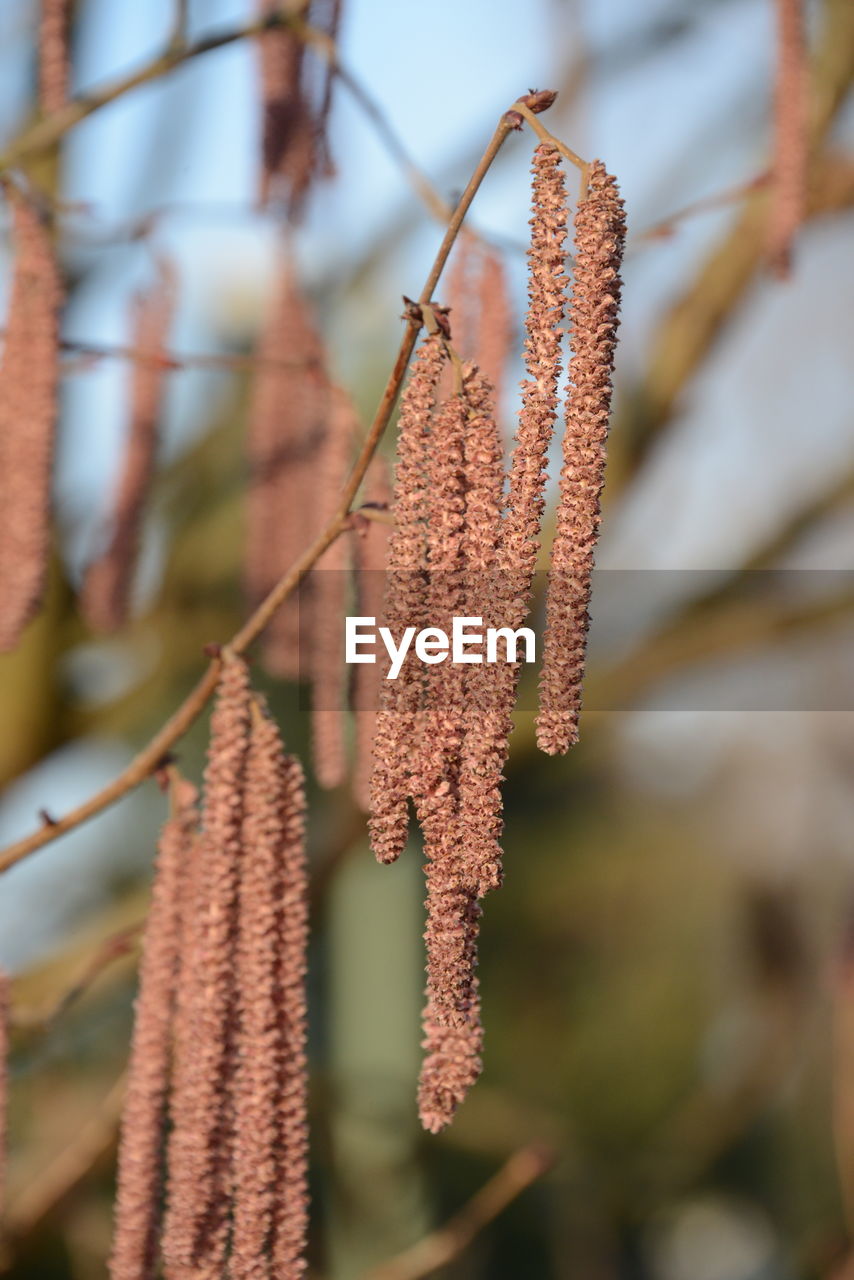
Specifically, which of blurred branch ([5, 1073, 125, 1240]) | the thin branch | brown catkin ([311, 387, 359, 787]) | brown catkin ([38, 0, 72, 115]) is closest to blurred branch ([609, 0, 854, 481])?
brown catkin ([311, 387, 359, 787])

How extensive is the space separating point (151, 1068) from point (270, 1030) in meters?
0.11

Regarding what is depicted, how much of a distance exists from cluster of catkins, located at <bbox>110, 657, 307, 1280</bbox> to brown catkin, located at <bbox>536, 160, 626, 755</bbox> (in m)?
0.17

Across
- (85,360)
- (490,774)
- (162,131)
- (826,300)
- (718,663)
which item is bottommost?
(490,774)

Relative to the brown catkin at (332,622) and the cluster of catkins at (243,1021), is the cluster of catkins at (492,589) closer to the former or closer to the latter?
the cluster of catkins at (243,1021)

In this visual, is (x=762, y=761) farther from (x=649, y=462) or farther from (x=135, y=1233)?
→ (x=135, y=1233)

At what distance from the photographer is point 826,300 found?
3227mm

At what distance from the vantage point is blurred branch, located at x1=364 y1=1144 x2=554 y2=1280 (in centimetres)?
92

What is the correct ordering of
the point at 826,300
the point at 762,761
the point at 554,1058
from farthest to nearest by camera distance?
1. the point at 554,1058
2. the point at 762,761
3. the point at 826,300

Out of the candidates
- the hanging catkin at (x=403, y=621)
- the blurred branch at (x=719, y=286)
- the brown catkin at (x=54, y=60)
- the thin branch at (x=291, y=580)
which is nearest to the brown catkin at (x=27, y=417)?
the brown catkin at (x=54, y=60)

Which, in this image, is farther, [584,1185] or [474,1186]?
[474,1186]

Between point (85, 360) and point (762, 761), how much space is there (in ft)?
14.0

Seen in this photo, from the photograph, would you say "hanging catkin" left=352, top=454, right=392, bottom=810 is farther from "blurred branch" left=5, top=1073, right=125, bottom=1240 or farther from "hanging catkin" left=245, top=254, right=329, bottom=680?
"blurred branch" left=5, top=1073, right=125, bottom=1240

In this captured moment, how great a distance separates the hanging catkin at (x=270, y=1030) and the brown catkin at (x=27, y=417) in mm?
335

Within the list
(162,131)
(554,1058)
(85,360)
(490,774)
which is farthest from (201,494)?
(554,1058)
